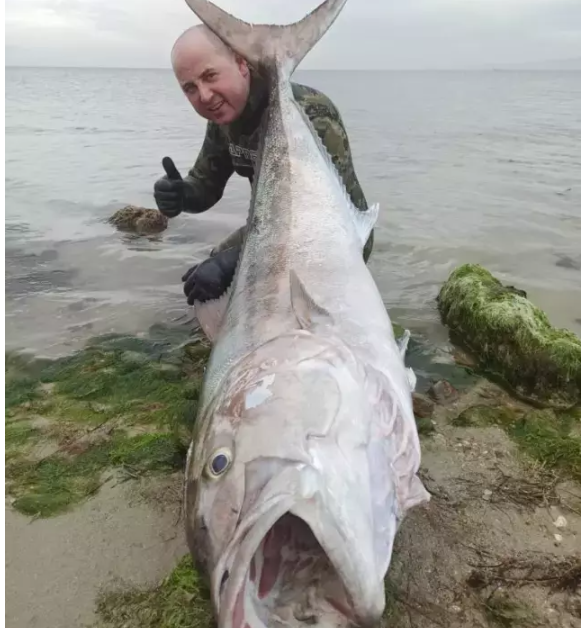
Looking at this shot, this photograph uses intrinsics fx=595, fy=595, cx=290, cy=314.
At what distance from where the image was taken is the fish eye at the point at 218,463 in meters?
1.89

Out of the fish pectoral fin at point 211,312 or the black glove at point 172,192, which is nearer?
the fish pectoral fin at point 211,312

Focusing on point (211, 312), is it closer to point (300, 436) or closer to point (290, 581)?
point (300, 436)

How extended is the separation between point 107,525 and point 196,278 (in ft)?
6.39

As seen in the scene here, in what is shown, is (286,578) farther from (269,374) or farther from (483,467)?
(483,467)

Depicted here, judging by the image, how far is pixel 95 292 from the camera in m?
6.17

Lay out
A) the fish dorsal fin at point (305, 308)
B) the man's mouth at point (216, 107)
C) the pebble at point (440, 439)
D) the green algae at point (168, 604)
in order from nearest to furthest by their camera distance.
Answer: the green algae at point (168, 604), the fish dorsal fin at point (305, 308), the pebble at point (440, 439), the man's mouth at point (216, 107)

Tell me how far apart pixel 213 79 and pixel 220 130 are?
89cm

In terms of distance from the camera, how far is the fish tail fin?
378 cm

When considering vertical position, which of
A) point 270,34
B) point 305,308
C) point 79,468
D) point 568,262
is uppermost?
point 270,34

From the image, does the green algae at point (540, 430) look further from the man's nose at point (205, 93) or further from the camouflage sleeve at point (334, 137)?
the man's nose at point (205, 93)

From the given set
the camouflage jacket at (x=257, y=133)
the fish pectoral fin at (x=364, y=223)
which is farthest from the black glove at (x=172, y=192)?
the fish pectoral fin at (x=364, y=223)

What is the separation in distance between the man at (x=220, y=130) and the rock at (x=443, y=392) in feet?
4.59

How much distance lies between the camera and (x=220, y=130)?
470cm

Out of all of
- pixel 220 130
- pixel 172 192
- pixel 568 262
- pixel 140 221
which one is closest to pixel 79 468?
pixel 172 192
